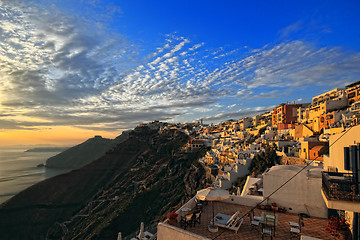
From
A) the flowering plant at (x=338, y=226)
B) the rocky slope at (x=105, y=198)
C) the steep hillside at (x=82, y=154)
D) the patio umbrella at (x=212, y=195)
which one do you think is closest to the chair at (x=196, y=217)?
the patio umbrella at (x=212, y=195)

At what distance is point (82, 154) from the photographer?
133m

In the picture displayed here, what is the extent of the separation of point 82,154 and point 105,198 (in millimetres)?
96969

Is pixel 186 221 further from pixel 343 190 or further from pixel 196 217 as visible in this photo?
pixel 343 190

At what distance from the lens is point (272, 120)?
47688mm

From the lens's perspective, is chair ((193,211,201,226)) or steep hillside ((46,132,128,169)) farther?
steep hillside ((46,132,128,169))

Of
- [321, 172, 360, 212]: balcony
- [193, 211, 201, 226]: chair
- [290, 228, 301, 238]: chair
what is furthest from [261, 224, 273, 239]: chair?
[193, 211, 201, 226]: chair

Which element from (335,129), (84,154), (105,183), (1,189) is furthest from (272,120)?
(84,154)

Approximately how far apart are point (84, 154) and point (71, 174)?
73.0 meters

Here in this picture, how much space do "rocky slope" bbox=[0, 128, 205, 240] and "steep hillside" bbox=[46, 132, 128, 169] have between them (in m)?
57.1

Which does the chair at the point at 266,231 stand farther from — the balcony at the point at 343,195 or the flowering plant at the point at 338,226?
the balcony at the point at 343,195

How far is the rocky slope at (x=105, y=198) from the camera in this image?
34219mm

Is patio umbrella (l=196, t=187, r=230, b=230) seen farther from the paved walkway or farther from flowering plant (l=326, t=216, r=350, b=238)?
flowering plant (l=326, t=216, r=350, b=238)

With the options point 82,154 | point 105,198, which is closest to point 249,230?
point 105,198

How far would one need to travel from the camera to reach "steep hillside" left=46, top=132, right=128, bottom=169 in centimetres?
12459
